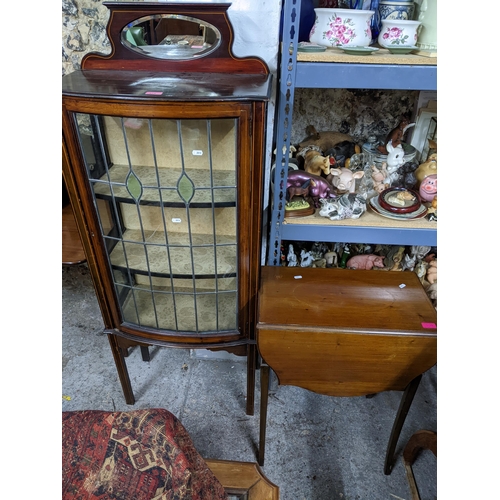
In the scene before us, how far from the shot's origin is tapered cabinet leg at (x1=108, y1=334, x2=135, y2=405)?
1.60m

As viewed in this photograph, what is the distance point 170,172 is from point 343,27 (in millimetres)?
727

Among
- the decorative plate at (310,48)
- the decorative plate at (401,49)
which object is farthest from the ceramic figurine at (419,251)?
the decorative plate at (310,48)

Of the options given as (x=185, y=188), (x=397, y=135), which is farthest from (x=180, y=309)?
(x=397, y=135)

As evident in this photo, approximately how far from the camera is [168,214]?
127cm

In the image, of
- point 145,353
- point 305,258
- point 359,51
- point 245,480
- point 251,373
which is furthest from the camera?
point 145,353

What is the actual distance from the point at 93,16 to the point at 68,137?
30.2 inches

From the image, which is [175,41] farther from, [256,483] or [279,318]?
[256,483]

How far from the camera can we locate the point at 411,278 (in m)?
1.44

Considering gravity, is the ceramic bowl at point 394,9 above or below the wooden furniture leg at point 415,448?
above

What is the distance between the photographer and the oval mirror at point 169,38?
126 centimetres

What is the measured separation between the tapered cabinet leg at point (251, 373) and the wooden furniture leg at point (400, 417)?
0.59 metres

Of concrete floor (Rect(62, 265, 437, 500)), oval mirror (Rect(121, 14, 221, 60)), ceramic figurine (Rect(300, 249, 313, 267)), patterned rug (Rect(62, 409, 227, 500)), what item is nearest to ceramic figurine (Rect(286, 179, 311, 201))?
ceramic figurine (Rect(300, 249, 313, 267))

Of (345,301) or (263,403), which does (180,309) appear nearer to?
(263,403)

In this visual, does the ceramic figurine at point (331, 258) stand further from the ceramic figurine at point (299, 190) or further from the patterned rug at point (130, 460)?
the patterned rug at point (130, 460)
